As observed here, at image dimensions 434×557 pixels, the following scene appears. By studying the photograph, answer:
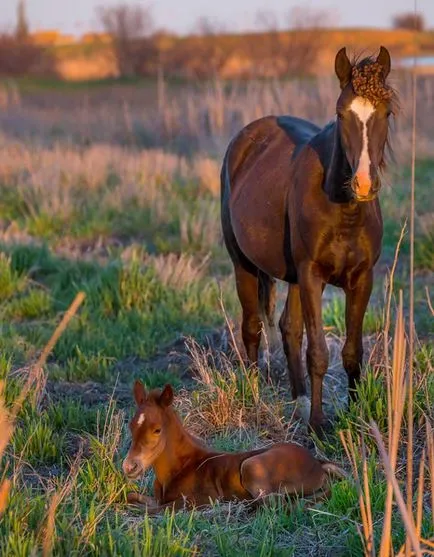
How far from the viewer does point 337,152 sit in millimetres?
5191

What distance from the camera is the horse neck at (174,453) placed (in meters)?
4.50

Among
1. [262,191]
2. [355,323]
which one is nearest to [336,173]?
[355,323]

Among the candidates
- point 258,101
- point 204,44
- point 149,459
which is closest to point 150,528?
point 149,459

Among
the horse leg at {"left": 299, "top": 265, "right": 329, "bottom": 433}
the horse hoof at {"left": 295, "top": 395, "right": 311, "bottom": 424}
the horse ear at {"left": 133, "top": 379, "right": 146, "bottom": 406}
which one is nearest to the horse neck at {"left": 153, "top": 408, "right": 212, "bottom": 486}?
the horse ear at {"left": 133, "top": 379, "right": 146, "bottom": 406}

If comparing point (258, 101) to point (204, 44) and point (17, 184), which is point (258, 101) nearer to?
point (17, 184)

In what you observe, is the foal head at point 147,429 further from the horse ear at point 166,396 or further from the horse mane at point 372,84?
the horse mane at point 372,84

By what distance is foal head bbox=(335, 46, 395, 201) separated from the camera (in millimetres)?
4629

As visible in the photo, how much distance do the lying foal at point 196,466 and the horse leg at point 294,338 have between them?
57.4 inches

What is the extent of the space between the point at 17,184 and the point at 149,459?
31.4 feet

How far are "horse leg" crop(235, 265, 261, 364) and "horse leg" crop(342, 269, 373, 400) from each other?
105cm

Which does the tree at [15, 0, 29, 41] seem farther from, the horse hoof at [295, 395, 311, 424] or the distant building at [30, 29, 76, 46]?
the horse hoof at [295, 395, 311, 424]

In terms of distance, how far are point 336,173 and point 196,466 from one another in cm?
177

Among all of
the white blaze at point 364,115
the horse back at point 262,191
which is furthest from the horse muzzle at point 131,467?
the horse back at point 262,191

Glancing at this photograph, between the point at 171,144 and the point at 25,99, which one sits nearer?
the point at 171,144
